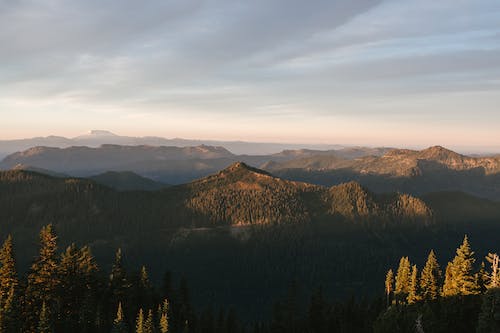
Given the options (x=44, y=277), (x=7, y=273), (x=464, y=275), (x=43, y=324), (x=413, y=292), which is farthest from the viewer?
(x=413, y=292)

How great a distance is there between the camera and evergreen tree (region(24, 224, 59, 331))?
61906 mm

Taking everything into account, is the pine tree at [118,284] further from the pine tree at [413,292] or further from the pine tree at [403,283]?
the pine tree at [403,283]

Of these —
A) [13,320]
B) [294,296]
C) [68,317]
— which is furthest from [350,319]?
[13,320]

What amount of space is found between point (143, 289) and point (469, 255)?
2437 inches

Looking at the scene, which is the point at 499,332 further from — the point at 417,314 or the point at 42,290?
the point at 42,290

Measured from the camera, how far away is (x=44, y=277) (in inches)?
2505

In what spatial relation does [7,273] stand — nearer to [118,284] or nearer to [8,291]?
[8,291]

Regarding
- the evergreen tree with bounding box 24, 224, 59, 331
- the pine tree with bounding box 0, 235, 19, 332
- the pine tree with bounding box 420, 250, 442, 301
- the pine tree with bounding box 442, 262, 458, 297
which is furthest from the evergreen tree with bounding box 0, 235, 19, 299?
the pine tree with bounding box 420, 250, 442, 301

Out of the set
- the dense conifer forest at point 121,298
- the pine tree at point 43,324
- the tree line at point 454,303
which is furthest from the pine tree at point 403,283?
the pine tree at point 43,324

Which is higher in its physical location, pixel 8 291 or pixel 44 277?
pixel 44 277

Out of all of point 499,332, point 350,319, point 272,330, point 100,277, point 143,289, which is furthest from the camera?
point 272,330

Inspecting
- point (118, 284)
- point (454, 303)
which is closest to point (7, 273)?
point (118, 284)

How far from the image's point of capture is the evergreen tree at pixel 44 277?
61906 millimetres

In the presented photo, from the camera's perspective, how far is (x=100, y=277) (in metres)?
76.4
